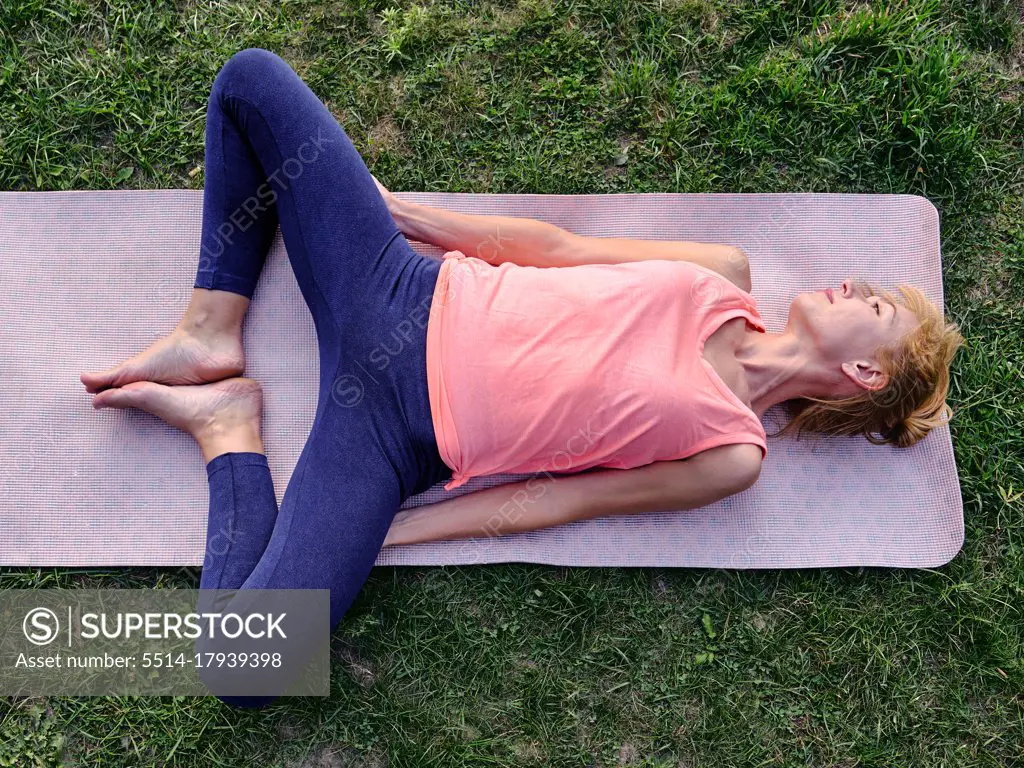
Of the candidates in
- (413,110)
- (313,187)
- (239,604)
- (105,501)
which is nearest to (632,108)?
(413,110)

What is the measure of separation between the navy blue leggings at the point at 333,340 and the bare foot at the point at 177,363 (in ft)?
1.77

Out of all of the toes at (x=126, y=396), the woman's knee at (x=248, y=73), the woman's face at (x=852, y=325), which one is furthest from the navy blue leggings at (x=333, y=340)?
the woman's face at (x=852, y=325)

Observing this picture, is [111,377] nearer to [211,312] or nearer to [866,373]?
[211,312]

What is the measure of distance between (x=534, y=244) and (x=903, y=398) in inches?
62.3

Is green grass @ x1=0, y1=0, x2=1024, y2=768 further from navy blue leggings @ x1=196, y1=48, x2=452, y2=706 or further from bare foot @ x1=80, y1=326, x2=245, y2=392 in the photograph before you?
bare foot @ x1=80, y1=326, x2=245, y2=392

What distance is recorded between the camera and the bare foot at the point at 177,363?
2.94 metres

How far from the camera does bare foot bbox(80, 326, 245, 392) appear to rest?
2938mm

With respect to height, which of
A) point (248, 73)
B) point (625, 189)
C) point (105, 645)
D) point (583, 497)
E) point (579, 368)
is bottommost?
point (105, 645)

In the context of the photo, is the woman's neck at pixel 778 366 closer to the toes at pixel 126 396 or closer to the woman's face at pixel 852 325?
the woman's face at pixel 852 325

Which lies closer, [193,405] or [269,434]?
[193,405]

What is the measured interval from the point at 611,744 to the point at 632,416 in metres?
1.49

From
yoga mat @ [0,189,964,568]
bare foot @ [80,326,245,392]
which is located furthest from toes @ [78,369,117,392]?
yoga mat @ [0,189,964,568]

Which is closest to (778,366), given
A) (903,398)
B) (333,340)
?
(903,398)

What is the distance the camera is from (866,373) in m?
2.74
